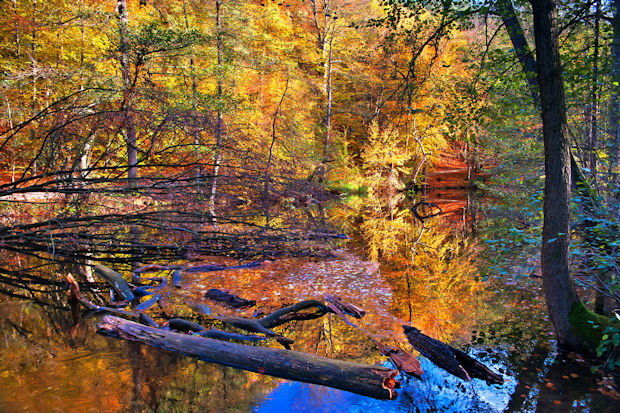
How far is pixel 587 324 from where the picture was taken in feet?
14.6

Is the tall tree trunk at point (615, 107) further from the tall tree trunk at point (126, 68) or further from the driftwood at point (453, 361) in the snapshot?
the tall tree trunk at point (126, 68)

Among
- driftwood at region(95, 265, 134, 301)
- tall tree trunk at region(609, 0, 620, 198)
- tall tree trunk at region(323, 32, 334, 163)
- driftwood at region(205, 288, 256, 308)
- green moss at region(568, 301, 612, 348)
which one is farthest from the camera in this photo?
tall tree trunk at region(323, 32, 334, 163)

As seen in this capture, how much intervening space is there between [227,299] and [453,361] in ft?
11.8

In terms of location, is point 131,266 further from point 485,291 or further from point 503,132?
point 503,132

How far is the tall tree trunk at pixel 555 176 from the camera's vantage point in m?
4.34

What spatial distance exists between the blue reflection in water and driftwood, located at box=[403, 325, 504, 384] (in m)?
0.07

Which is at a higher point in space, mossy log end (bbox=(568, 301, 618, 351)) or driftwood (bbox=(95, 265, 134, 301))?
mossy log end (bbox=(568, 301, 618, 351))

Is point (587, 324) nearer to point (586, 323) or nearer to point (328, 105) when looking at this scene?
point (586, 323)

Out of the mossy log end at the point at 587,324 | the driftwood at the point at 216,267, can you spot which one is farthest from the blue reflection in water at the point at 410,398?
the driftwood at the point at 216,267

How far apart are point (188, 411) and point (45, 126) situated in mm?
Result: 6991

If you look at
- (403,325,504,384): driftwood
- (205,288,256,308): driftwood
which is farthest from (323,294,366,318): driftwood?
(205,288,256,308): driftwood

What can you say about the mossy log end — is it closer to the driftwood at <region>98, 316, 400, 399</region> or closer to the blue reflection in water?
the blue reflection in water

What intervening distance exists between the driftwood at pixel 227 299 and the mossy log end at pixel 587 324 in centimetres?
439

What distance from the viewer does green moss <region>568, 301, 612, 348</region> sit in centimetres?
437
